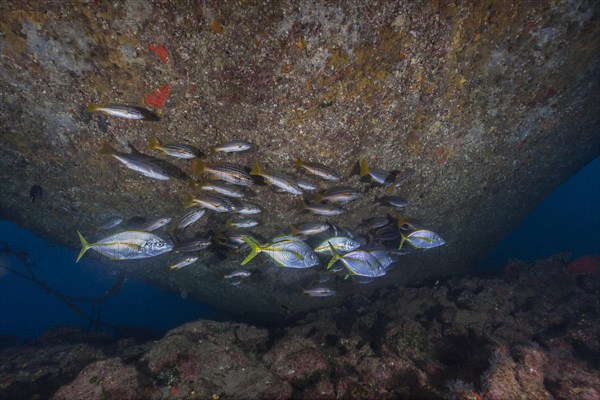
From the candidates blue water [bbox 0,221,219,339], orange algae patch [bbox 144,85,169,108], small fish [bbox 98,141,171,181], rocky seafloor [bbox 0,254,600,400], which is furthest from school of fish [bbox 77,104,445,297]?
blue water [bbox 0,221,219,339]

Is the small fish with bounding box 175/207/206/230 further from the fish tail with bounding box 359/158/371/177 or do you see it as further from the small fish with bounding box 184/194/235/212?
the fish tail with bounding box 359/158/371/177

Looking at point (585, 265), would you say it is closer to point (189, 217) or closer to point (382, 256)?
point (382, 256)

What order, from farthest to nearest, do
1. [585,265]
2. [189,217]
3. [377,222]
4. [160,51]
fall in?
[585,265], [377,222], [189,217], [160,51]

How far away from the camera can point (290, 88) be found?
412 centimetres

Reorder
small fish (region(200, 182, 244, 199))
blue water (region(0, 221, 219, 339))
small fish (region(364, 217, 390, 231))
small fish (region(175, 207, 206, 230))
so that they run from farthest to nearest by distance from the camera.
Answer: blue water (region(0, 221, 219, 339))
small fish (region(364, 217, 390, 231))
small fish (region(175, 207, 206, 230))
small fish (region(200, 182, 244, 199))

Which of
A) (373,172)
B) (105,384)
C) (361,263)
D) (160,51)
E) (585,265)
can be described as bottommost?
(105,384)

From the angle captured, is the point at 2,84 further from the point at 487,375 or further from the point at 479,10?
the point at 487,375

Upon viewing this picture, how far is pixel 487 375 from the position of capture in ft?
12.0

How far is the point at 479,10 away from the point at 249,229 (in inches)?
221

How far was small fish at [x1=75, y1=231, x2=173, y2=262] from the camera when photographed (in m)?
4.20

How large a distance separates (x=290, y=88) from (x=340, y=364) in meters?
4.29

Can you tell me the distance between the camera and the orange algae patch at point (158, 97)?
4.17 meters

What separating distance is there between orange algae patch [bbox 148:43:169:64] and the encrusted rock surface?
25 mm

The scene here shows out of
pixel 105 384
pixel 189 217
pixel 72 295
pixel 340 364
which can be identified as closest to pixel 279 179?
pixel 189 217
